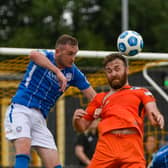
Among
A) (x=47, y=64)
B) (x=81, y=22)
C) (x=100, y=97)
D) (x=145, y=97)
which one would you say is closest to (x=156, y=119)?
(x=145, y=97)

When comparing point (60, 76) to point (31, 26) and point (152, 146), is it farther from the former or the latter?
point (31, 26)

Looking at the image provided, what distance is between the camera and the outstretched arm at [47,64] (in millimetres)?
6566

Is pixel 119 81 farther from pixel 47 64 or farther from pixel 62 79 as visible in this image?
pixel 47 64

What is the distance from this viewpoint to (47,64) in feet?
22.0

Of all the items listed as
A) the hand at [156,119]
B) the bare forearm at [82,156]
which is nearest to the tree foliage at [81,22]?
the bare forearm at [82,156]

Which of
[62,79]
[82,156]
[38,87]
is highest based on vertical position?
[62,79]

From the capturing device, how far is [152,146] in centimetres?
1124

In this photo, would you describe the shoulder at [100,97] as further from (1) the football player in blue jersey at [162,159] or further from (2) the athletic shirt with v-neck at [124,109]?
(1) the football player in blue jersey at [162,159]

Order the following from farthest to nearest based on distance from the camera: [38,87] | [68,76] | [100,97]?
1. [68,76]
2. [38,87]
3. [100,97]

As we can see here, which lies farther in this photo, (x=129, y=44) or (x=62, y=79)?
(x=129, y=44)

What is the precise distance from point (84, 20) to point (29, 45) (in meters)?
2.70

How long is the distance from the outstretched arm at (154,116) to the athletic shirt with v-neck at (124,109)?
75 millimetres

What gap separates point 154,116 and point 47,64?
49.7 inches

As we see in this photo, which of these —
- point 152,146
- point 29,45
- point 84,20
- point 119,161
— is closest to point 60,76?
point 119,161
